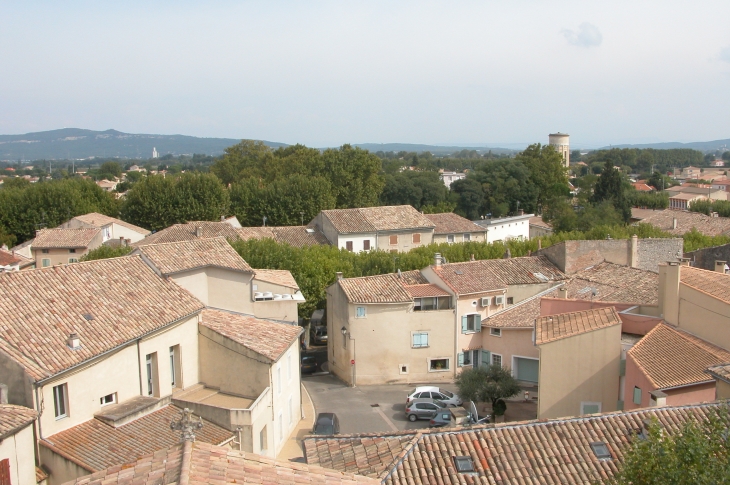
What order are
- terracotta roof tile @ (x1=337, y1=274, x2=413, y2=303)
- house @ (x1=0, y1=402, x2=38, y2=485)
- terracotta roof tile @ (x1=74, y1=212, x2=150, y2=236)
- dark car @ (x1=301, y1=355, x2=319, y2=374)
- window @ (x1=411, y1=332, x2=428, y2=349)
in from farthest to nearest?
terracotta roof tile @ (x1=74, y1=212, x2=150, y2=236)
dark car @ (x1=301, y1=355, x2=319, y2=374)
window @ (x1=411, y1=332, x2=428, y2=349)
terracotta roof tile @ (x1=337, y1=274, x2=413, y2=303)
house @ (x1=0, y1=402, x2=38, y2=485)

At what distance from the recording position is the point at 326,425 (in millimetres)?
27500

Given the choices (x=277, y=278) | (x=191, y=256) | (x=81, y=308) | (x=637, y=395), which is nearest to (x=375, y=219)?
(x=277, y=278)

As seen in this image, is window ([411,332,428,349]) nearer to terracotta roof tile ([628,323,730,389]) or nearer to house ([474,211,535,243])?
terracotta roof tile ([628,323,730,389])

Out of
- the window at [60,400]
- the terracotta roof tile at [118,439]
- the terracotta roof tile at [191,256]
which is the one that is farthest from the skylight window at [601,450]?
the terracotta roof tile at [191,256]

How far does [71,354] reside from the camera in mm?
19766

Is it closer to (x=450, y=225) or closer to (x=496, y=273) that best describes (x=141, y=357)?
(x=496, y=273)

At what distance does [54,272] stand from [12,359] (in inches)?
215

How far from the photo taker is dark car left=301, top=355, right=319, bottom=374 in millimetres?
38344

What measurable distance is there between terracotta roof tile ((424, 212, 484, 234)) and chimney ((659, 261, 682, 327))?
141 ft

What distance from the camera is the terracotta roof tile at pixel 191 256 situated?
→ 88.7 feet

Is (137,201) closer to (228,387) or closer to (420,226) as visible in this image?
(420,226)

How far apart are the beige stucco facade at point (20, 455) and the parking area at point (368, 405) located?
13.6 m

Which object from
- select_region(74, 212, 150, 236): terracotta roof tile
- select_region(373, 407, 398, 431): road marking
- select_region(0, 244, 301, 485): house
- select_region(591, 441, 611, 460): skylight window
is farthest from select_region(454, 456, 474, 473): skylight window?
select_region(74, 212, 150, 236): terracotta roof tile

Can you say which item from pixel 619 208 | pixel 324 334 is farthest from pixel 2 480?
pixel 619 208
